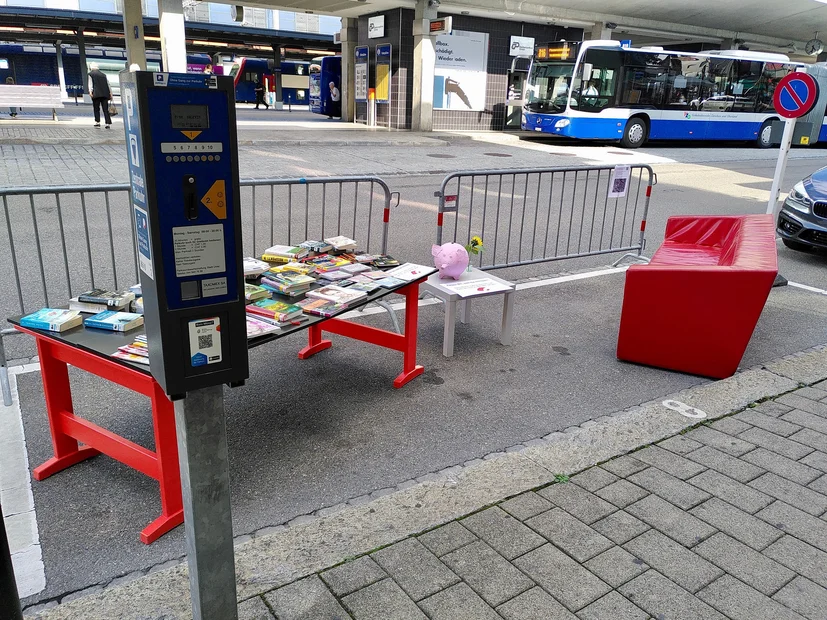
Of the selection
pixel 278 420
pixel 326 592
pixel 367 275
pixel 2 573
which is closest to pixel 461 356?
pixel 367 275

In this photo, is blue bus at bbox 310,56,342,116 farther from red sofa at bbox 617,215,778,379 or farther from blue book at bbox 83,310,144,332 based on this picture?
blue book at bbox 83,310,144,332

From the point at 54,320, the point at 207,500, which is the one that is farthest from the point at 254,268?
the point at 207,500

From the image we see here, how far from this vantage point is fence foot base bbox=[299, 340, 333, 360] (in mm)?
5203

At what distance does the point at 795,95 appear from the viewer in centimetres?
Result: 722

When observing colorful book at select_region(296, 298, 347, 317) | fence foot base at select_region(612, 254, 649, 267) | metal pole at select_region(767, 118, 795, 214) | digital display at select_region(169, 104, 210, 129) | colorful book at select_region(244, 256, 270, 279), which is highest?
digital display at select_region(169, 104, 210, 129)

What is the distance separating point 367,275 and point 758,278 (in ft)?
9.19

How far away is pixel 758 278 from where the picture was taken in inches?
184

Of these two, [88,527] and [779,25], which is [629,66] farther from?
[88,527]

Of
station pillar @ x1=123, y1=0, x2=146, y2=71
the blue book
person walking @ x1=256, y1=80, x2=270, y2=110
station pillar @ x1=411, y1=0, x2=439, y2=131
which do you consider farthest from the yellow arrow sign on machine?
person walking @ x1=256, y1=80, x2=270, y2=110

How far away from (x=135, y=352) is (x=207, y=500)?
4.02 ft

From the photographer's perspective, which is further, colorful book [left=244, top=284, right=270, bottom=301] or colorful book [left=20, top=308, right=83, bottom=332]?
colorful book [left=244, top=284, right=270, bottom=301]

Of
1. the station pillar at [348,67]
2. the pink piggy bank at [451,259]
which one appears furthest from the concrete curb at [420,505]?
the station pillar at [348,67]

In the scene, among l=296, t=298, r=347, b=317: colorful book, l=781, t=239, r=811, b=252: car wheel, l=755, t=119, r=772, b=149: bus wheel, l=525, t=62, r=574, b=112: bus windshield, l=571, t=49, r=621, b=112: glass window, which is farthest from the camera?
l=755, t=119, r=772, b=149: bus wheel

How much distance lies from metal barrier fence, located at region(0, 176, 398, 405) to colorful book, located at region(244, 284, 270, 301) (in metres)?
1.06
